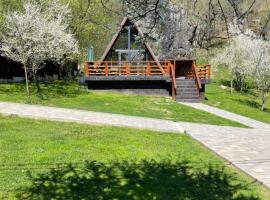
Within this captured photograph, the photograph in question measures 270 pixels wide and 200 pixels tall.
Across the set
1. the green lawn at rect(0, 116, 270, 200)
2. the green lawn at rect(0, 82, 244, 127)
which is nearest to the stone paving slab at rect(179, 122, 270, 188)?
the green lawn at rect(0, 116, 270, 200)

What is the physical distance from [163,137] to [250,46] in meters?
31.2

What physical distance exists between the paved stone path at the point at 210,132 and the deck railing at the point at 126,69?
10174mm

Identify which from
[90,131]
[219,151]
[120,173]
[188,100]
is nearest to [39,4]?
[188,100]

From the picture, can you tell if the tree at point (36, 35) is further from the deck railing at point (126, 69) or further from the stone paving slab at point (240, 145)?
the stone paving slab at point (240, 145)

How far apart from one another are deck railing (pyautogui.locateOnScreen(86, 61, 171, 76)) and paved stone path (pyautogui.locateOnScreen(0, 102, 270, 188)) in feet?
33.4

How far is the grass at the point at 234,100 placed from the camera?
27.4m

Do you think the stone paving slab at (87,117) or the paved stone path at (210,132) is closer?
the paved stone path at (210,132)

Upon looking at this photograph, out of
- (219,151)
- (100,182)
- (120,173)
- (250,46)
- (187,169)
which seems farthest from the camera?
(250,46)

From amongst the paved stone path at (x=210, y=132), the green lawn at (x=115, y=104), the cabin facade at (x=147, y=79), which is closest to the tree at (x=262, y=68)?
the cabin facade at (x=147, y=79)

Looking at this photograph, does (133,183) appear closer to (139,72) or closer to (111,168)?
(111,168)

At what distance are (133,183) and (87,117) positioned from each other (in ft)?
30.5

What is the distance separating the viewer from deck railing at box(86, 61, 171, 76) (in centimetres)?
2964

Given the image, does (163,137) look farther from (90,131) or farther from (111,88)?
(111,88)

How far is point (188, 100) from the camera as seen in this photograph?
95.8 feet
